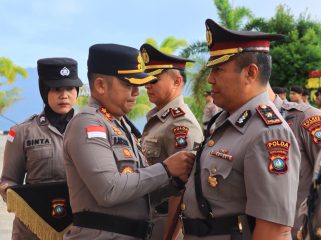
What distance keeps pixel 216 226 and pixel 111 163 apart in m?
0.61

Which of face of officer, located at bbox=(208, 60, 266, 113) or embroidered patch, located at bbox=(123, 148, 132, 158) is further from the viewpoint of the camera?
embroidered patch, located at bbox=(123, 148, 132, 158)

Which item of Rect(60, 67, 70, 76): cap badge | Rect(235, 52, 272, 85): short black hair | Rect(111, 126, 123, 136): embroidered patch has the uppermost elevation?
Rect(235, 52, 272, 85): short black hair

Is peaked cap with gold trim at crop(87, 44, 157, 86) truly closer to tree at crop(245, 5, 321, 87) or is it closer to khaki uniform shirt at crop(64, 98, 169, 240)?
khaki uniform shirt at crop(64, 98, 169, 240)

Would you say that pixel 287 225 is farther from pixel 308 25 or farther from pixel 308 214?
pixel 308 25

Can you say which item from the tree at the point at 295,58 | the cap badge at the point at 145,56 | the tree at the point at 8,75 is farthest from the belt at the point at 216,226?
the tree at the point at 8,75

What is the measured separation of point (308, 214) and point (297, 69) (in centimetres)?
2356

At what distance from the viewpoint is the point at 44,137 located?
11.7 feet

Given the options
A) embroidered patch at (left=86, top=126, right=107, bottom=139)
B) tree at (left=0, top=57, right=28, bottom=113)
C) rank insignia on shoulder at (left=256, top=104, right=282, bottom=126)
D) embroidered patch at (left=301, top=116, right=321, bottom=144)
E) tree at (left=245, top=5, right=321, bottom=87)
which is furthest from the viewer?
tree at (left=0, top=57, right=28, bottom=113)

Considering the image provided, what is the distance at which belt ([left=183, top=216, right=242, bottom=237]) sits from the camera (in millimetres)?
2158

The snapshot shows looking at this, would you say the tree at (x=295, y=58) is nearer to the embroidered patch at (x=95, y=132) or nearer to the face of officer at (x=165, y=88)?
the face of officer at (x=165, y=88)

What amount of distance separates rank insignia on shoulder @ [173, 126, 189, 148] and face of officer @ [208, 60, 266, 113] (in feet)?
3.77

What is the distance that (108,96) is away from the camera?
8.54 feet

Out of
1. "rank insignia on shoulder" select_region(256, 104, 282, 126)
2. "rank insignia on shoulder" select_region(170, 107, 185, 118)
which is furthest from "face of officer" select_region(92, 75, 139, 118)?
"rank insignia on shoulder" select_region(170, 107, 185, 118)

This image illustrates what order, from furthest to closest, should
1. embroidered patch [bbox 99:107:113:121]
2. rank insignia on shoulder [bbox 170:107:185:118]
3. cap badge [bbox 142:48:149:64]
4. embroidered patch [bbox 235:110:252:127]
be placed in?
cap badge [bbox 142:48:149:64] → rank insignia on shoulder [bbox 170:107:185:118] → embroidered patch [bbox 99:107:113:121] → embroidered patch [bbox 235:110:252:127]
